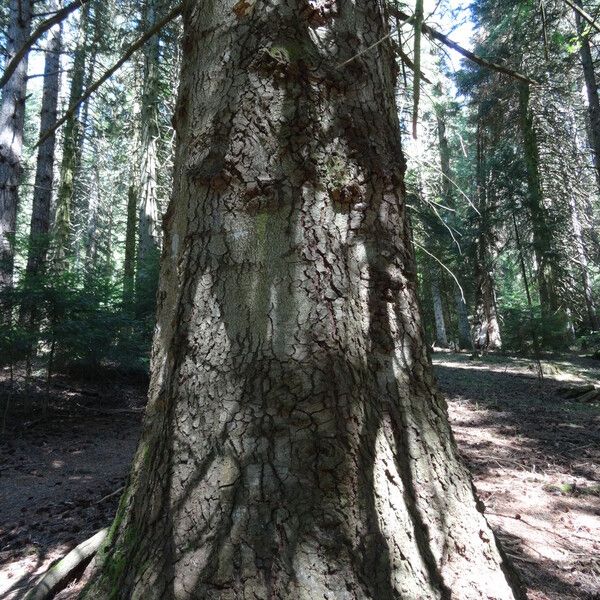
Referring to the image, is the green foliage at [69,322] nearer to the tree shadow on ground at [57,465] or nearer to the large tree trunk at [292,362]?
the tree shadow on ground at [57,465]

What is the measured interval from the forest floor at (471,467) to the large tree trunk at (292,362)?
1.17 m

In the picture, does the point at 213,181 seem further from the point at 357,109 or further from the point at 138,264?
the point at 138,264

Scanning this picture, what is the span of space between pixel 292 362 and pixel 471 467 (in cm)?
407

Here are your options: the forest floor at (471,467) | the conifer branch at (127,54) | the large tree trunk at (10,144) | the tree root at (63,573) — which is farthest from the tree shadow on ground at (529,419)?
the large tree trunk at (10,144)

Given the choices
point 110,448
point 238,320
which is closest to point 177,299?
point 238,320

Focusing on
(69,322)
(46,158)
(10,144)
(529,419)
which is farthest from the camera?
(46,158)

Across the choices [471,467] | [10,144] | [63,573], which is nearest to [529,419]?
[471,467]

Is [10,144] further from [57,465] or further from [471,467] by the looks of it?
[471,467]

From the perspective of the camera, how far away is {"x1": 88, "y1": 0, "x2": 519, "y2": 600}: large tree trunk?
1543 mm

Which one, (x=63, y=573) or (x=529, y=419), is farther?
(x=529, y=419)

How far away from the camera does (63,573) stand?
2.41 meters

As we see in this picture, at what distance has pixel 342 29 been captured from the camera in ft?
6.52

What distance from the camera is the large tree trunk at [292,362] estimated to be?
1543 millimetres

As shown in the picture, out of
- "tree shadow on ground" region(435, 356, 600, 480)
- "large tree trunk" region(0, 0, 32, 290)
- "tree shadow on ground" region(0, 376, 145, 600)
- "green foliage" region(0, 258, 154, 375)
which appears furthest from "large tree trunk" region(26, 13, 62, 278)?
"tree shadow on ground" region(435, 356, 600, 480)
